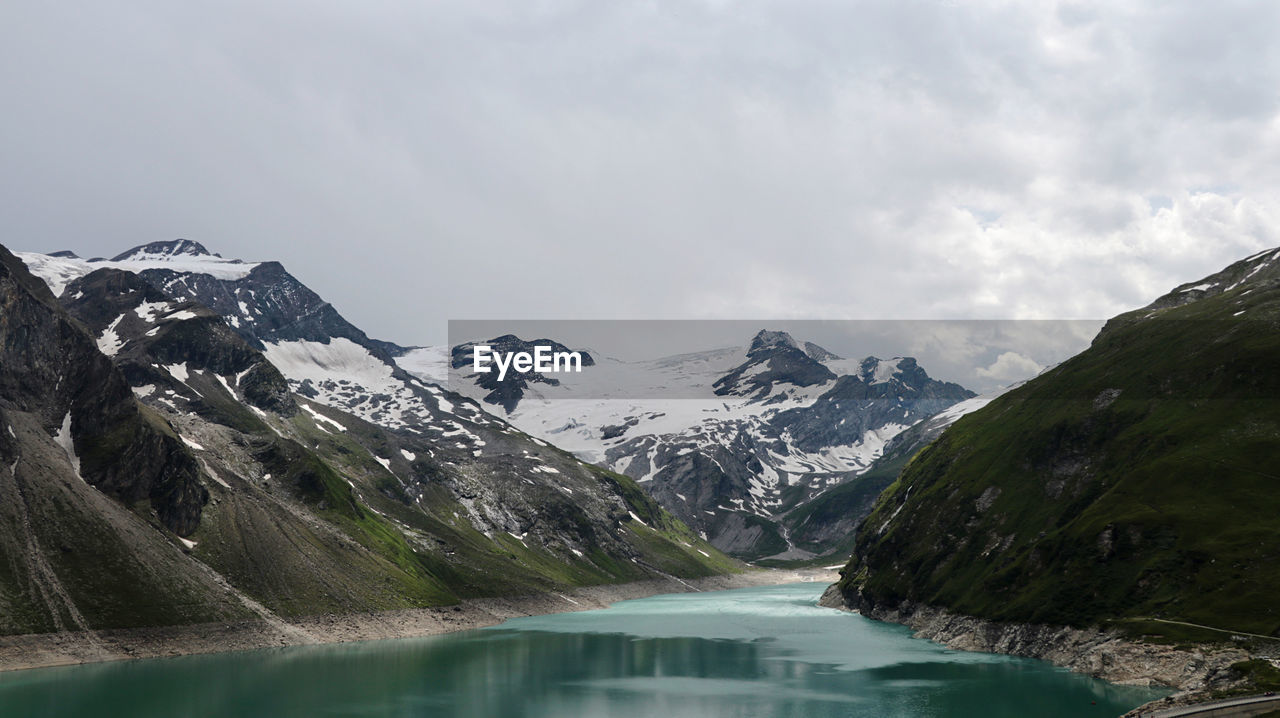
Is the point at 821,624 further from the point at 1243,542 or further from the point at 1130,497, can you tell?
the point at 1243,542

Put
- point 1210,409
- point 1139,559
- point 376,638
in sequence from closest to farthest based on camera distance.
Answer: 1. point 1139,559
2. point 1210,409
3. point 376,638

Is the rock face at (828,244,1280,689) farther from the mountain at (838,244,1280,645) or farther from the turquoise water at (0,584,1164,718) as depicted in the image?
the turquoise water at (0,584,1164,718)

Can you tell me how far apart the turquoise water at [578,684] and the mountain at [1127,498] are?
12716mm

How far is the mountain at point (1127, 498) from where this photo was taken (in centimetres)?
10581

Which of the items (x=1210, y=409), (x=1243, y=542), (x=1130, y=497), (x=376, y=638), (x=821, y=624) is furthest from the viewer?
(x=821, y=624)

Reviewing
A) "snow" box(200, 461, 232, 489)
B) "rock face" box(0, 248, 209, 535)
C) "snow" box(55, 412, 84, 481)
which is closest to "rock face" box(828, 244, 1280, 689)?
"snow" box(200, 461, 232, 489)

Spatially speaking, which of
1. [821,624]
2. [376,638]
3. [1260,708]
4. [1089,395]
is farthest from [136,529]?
[1089,395]

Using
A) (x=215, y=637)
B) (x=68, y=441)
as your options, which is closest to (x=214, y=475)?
(x=68, y=441)

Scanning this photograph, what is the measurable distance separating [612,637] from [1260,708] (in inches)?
4672

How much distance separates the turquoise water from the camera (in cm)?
9150

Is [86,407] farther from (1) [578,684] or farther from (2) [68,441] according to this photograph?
(1) [578,684]

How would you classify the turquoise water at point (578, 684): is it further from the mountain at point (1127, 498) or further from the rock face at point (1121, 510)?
the mountain at point (1127, 498)

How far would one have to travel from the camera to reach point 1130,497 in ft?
417

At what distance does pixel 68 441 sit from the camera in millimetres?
150875
